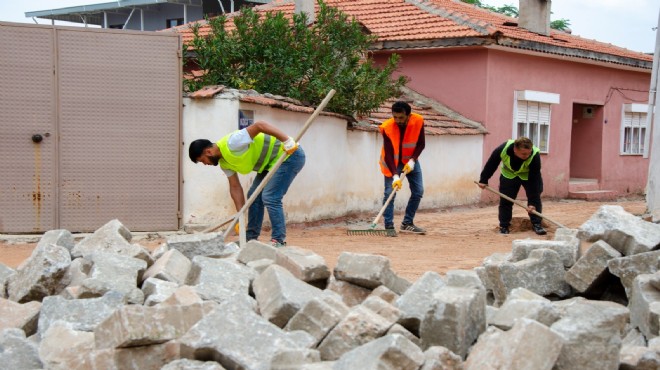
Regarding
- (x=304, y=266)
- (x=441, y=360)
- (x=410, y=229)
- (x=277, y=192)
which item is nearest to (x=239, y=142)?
(x=277, y=192)

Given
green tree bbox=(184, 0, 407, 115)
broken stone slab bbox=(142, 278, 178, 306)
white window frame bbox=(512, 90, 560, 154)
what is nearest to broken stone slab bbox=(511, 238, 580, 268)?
broken stone slab bbox=(142, 278, 178, 306)

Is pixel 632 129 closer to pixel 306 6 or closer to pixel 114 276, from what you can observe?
pixel 306 6

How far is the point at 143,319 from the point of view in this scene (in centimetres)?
394

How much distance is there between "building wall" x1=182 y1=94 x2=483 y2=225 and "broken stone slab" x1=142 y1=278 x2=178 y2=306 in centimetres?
470

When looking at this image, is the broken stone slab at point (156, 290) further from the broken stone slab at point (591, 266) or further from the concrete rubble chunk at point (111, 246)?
the broken stone slab at point (591, 266)

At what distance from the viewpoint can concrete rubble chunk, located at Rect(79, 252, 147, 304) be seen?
4.94 m

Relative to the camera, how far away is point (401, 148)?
9.77 metres

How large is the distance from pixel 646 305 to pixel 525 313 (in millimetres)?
893


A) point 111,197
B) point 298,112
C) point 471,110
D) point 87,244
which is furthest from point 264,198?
point 471,110

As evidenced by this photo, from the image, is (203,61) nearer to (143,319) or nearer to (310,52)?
(310,52)

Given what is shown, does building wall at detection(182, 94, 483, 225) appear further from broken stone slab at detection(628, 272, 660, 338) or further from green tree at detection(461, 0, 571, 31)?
green tree at detection(461, 0, 571, 31)

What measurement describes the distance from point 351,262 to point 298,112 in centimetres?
593

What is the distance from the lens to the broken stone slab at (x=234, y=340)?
3.74 meters

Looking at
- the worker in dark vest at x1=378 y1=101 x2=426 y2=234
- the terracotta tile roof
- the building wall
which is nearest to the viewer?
the worker in dark vest at x1=378 y1=101 x2=426 y2=234
